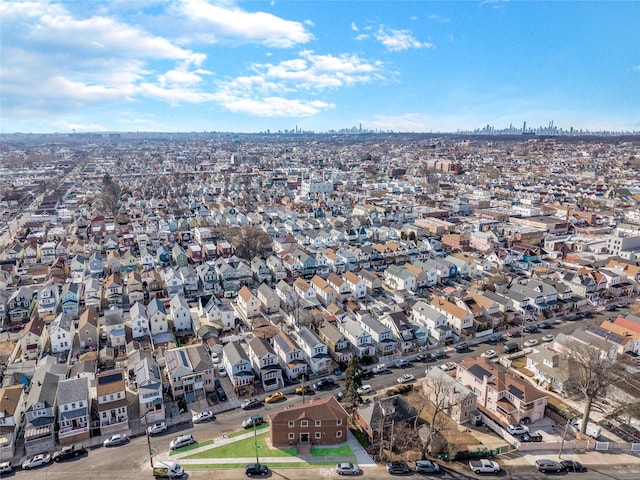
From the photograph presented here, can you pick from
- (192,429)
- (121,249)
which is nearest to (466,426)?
(192,429)

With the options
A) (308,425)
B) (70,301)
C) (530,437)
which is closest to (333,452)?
(308,425)

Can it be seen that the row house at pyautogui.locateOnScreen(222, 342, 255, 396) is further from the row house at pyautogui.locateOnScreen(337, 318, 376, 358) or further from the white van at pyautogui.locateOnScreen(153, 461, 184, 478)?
the row house at pyautogui.locateOnScreen(337, 318, 376, 358)

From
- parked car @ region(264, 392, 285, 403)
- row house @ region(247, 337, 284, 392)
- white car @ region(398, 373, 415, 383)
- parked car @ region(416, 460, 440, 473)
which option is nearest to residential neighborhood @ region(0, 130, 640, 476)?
row house @ region(247, 337, 284, 392)

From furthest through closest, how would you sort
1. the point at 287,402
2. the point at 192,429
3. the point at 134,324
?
the point at 134,324 → the point at 287,402 → the point at 192,429

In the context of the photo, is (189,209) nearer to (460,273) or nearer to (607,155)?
(460,273)

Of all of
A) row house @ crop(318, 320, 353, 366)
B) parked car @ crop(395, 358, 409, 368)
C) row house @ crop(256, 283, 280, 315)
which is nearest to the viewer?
parked car @ crop(395, 358, 409, 368)

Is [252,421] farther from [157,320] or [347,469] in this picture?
[157,320]
